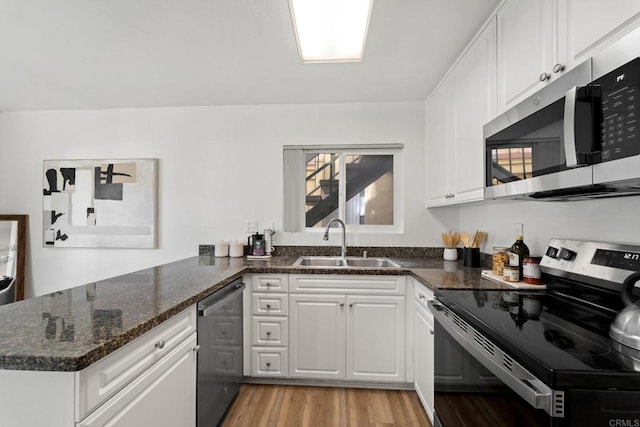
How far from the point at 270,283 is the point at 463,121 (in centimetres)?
169

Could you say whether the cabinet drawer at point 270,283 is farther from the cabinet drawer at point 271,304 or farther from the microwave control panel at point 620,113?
the microwave control panel at point 620,113

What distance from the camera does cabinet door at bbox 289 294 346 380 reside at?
212 centimetres

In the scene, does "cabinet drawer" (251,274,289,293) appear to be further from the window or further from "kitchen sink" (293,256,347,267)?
the window

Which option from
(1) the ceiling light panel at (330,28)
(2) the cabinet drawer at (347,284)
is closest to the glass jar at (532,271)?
(2) the cabinet drawer at (347,284)

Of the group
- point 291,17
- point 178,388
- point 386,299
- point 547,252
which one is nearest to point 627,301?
point 547,252

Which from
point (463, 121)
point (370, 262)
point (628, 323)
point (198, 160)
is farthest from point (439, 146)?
point (198, 160)

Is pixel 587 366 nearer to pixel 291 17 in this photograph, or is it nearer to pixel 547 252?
pixel 547 252

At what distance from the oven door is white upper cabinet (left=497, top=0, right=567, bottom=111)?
1.00m

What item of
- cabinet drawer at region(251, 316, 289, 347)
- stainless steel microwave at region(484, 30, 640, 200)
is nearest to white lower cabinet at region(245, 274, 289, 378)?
cabinet drawer at region(251, 316, 289, 347)

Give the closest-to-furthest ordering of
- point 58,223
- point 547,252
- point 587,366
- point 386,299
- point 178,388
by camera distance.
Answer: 1. point 587,366
2. point 178,388
3. point 547,252
4. point 386,299
5. point 58,223

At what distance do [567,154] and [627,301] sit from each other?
464 millimetres

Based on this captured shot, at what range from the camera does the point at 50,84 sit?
7.72 feet

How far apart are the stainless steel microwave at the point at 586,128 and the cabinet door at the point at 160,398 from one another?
1527mm

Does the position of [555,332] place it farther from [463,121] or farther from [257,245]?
[257,245]
